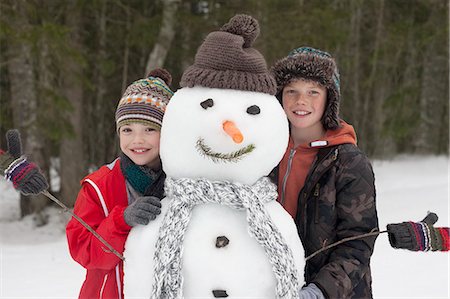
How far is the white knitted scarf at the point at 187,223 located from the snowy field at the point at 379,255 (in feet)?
11.1

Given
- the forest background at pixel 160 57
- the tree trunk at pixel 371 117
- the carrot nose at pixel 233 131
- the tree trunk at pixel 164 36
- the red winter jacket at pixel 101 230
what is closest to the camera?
the carrot nose at pixel 233 131

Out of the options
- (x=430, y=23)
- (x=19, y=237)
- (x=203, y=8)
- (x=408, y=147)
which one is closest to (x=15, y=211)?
(x=19, y=237)

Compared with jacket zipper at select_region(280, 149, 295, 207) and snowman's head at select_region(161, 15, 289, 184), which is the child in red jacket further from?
jacket zipper at select_region(280, 149, 295, 207)

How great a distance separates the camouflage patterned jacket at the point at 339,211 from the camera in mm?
2004

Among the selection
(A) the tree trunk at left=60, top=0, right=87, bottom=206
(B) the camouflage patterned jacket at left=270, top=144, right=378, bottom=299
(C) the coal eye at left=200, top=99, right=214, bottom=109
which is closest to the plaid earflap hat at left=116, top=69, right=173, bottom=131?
(C) the coal eye at left=200, top=99, right=214, bottom=109

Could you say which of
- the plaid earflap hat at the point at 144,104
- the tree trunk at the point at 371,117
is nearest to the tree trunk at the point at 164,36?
the tree trunk at the point at 371,117

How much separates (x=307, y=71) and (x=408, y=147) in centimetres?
1394

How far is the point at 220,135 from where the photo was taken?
5.53 feet

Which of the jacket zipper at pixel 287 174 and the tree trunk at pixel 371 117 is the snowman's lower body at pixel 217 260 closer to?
the jacket zipper at pixel 287 174

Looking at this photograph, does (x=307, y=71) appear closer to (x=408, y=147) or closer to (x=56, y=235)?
(x=56, y=235)

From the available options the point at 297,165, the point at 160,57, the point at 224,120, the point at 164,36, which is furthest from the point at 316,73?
the point at 164,36

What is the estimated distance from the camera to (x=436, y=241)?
1.84 meters

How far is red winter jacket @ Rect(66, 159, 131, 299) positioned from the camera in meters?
1.85

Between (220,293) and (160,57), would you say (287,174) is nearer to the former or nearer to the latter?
(220,293)
